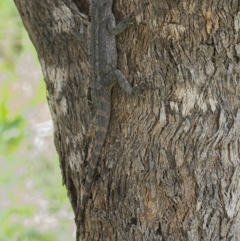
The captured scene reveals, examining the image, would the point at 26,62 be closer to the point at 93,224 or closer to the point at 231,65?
the point at 93,224

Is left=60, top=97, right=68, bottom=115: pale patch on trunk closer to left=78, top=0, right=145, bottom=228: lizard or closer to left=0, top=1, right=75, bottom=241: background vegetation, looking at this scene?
left=78, top=0, right=145, bottom=228: lizard

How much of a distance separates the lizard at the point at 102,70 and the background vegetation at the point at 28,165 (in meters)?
2.35

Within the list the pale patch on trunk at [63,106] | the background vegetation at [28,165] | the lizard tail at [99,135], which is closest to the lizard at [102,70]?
the lizard tail at [99,135]

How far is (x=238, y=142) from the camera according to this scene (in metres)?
3.01

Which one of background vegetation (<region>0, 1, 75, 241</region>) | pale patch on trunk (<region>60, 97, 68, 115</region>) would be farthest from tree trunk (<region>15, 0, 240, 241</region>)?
background vegetation (<region>0, 1, 75, 241</region>)

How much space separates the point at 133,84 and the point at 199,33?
0.49 metres

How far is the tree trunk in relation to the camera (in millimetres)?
2939

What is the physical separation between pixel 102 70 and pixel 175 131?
29.2 inches

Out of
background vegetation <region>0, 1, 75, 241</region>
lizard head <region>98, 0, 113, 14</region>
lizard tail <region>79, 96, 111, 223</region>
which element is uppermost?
lizard head <region>98, 0, 113, 14</region>

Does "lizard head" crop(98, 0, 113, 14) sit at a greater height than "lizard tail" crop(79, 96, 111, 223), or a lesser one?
greater

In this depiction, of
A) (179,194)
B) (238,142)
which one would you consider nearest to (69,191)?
(179,194)

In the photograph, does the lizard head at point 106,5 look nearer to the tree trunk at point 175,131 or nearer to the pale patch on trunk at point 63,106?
the tree trunk at point 175,131

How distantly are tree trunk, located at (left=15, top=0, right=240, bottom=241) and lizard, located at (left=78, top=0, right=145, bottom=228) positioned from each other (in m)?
0.05

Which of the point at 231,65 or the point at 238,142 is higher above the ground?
the point at 231,65
